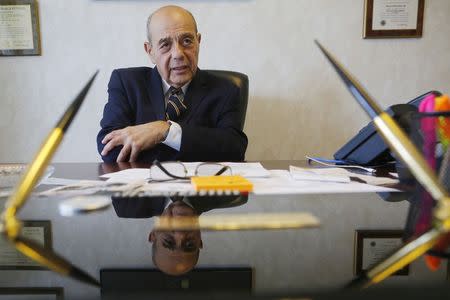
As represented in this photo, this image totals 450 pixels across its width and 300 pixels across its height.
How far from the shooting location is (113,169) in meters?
0.87

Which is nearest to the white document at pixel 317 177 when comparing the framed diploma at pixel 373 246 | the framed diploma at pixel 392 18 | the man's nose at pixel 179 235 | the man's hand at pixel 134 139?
the framed diploma at pixel 373 246

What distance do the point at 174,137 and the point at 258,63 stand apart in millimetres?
753

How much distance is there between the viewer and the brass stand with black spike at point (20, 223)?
1.07 ft

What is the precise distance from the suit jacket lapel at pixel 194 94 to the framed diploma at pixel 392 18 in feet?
2.71

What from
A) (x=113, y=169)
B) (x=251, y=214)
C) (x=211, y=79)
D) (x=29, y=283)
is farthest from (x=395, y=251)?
(x=211, y=79)

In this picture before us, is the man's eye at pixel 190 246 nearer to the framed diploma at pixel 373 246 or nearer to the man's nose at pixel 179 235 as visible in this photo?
the man's nose at pixel 179 235

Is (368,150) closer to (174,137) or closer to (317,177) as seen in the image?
(317,177)

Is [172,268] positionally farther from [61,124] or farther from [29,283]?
[61,124]

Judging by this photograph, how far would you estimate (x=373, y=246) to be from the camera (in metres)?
0.38

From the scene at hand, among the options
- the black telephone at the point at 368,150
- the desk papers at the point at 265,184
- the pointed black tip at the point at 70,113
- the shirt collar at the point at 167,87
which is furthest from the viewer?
the shirt collar at the point at 167,87

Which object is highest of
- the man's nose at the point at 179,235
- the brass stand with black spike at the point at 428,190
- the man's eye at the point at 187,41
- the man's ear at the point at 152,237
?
the man's eye at the point at 187,41

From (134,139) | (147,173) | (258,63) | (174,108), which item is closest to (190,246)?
(147,173)

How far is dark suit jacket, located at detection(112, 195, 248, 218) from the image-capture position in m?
0.49

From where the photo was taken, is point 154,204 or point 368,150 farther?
point 368,150
